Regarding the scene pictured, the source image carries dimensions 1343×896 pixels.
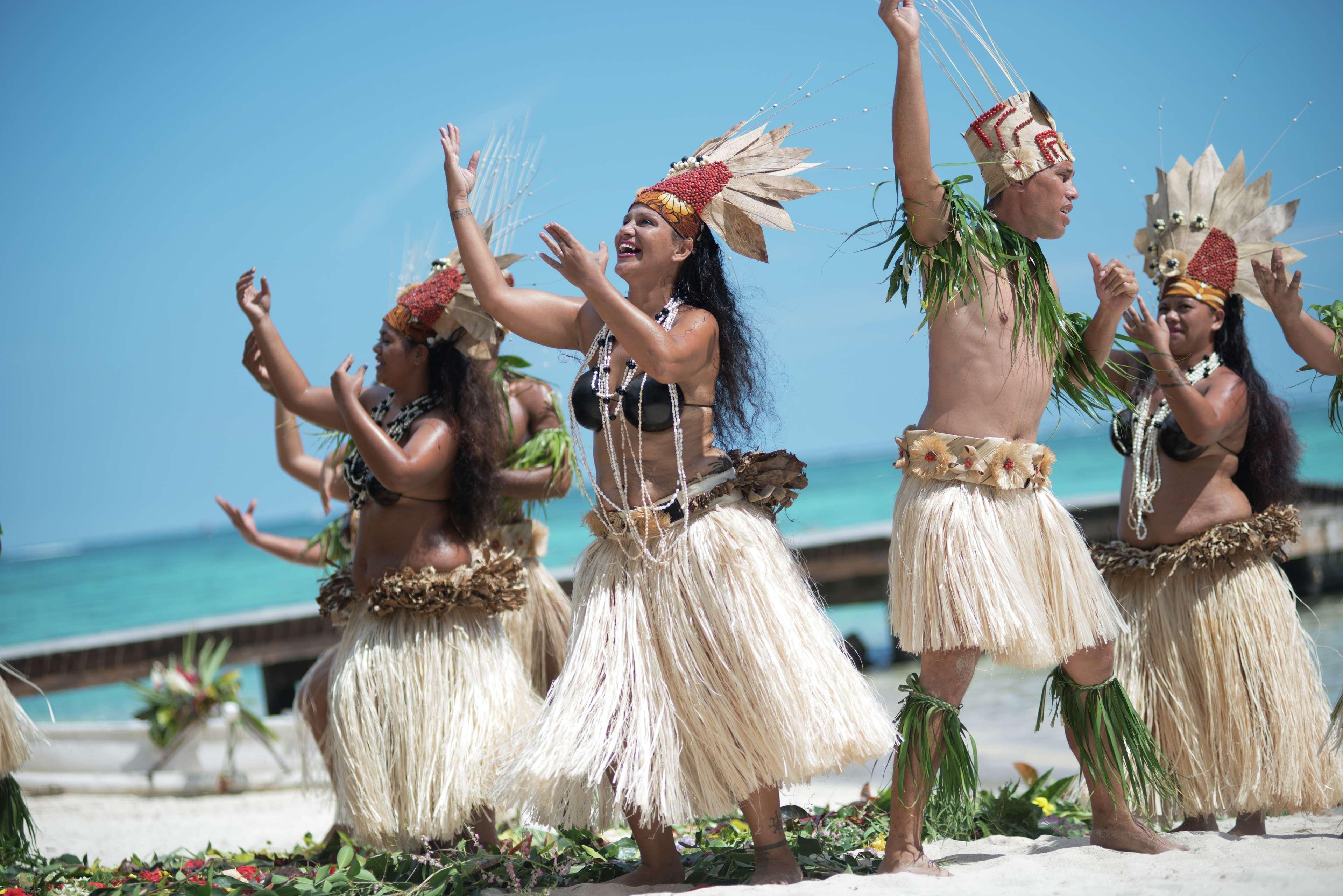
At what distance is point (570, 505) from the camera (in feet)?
111

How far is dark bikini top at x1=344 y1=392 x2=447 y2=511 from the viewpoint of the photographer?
3.34 m

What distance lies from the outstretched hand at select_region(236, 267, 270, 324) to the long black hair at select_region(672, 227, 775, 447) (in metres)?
1.42

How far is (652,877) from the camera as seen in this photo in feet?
8.52

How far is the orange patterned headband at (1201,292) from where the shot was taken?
11.0ft

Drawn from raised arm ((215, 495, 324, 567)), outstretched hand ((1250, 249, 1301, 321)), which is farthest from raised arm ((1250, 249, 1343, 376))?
raised arm ((215, 495, 324, 567))

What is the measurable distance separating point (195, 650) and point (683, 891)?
5.46 m

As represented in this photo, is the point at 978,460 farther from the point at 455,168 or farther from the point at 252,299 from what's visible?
the point at 252,299

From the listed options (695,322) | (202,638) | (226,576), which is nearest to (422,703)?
(695,322)

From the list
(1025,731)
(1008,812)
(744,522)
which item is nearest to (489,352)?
(744,522)

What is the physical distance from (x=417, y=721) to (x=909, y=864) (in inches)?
54.7

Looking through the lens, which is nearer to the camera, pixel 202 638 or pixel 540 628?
pixel 540 628

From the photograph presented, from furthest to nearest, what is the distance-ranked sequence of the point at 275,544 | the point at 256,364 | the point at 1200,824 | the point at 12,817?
the point at 275,544 < the point at 256,364 < the point at 12,817 < the point at 1200,824

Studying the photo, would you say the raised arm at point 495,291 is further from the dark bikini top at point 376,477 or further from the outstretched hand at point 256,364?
the outstretched hand at point 256,364

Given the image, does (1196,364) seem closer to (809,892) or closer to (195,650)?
(809,892)
